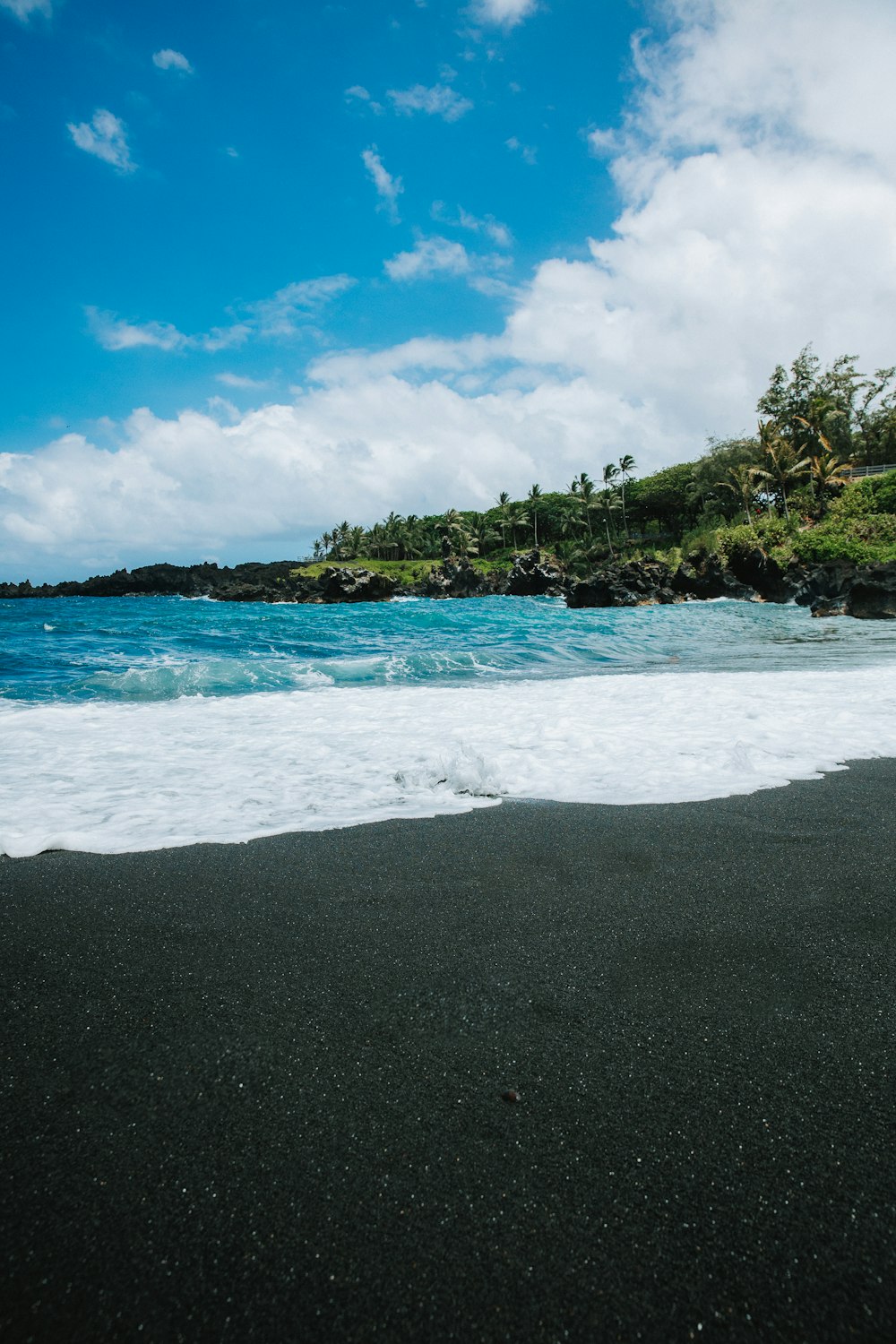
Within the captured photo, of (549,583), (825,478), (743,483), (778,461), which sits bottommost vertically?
(549,583)

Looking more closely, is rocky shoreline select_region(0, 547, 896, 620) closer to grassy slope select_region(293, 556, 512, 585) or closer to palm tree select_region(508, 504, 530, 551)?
grassy slope select_region(293, 556, 512, 585)

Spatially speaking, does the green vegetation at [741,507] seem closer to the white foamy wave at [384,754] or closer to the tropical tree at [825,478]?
the tropical tree at [825,478]

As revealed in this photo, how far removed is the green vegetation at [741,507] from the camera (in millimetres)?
44219

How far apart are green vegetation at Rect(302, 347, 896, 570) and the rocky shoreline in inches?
108

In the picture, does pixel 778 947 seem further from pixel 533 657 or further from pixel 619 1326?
pixel 533 657

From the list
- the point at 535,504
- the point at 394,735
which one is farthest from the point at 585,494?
the point at 394,735

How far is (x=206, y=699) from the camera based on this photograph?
10.3 meters

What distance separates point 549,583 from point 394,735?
6311cm

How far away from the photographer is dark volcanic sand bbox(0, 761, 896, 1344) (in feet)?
4.02

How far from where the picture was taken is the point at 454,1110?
5.46 ft

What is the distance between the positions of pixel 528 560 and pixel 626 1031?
68827 millimetres

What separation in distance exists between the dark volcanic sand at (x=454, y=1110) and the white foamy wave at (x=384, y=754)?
136 centimetres

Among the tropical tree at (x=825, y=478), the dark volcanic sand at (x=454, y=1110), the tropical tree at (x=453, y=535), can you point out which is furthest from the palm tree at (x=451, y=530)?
the dark volcanic sand at (x=454, y=1110)

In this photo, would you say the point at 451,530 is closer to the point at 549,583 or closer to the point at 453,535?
the point at 453,535
